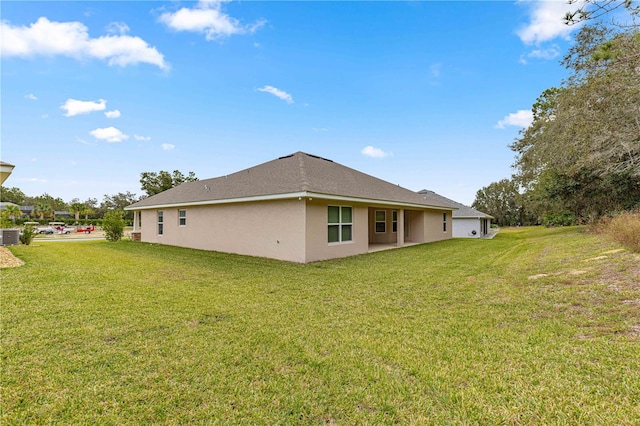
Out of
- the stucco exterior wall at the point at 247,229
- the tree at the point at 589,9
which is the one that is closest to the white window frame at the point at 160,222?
the stucco exterior wall at the point at 247,229

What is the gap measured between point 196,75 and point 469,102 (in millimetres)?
14404

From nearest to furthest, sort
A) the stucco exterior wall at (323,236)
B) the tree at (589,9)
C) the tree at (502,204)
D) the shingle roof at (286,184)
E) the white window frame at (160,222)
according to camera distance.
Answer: the tree at (589,9) < the stucco exterior wall at (323,236) < the shingle roof at (286,184) < the white window frame at (160,222) < the tree at (502,204)

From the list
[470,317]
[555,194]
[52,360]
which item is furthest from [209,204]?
[555,194]

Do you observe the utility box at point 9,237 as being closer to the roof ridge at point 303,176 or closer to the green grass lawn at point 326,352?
the green grass lawn at point 326,352

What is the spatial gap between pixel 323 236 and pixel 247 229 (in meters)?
3.33

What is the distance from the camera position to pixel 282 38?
1357 cm

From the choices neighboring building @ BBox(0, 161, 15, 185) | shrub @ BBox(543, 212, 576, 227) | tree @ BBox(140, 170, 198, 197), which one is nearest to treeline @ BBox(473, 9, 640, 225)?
shrub @ BBox(543, 212, 576, 227)

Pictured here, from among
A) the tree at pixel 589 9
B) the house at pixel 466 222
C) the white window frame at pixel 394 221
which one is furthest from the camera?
the house at pixel 466 222

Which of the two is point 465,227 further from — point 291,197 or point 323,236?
point 291,197

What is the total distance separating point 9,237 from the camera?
1373 centimetres

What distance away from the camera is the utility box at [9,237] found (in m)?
13.5

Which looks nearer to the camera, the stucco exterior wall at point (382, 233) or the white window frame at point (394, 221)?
the stucco exterior wall at point (382, 233)

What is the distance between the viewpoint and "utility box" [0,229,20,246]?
44.4ft

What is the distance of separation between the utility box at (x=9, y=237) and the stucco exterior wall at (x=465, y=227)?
30091 millimetres
